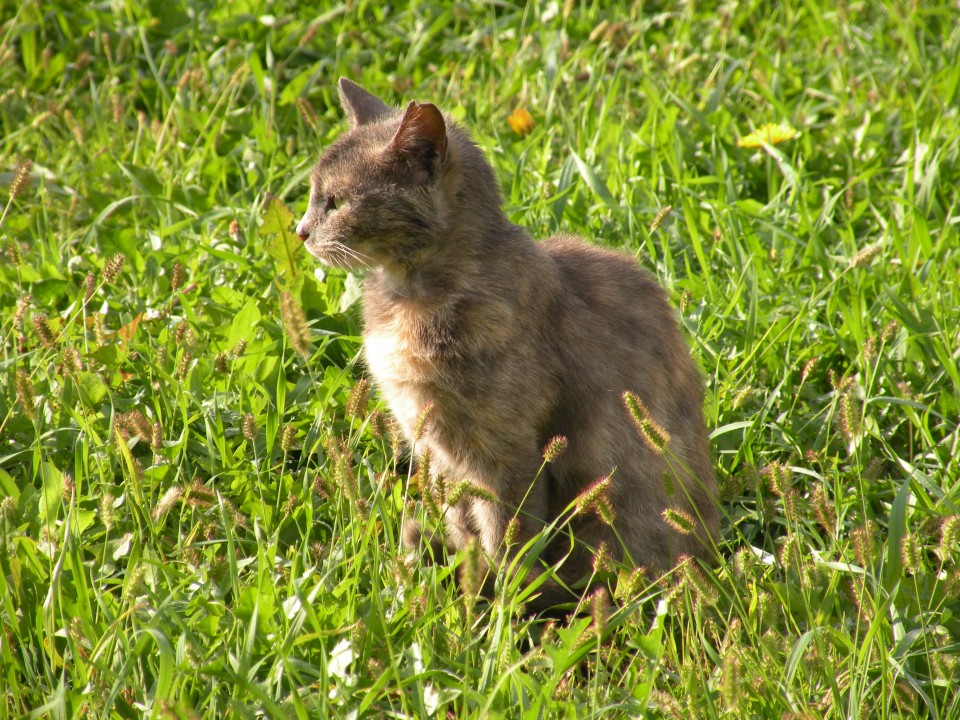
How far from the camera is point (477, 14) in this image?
19.5ft

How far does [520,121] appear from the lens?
4.86m

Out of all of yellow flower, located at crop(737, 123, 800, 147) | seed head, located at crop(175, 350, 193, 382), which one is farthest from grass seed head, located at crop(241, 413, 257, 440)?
yellow flower, located at crop(737, 123, 800, 147)

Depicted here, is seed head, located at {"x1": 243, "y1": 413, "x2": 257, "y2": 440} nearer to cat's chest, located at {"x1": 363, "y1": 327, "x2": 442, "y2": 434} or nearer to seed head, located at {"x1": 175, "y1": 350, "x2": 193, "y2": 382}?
seed head, located at {"x1": 175, "y1": 350, "x2": 193, "y2": 382}

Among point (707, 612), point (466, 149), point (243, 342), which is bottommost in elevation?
point (707, 612)

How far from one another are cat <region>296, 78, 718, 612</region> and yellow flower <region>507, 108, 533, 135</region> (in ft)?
5.79

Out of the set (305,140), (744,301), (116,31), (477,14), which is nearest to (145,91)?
(116,31)

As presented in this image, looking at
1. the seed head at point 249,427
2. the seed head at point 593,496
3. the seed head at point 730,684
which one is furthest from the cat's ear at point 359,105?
the seed head at point 730,684

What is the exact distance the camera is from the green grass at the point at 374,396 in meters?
2.37

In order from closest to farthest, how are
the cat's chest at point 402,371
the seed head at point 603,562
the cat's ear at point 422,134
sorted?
the seed head at point 603,562 → the cat's ear at point 422,134 → the cat's chest at point 402,371

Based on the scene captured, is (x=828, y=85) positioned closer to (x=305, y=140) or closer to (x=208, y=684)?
(x=305, y=140)

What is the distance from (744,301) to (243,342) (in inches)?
70.5

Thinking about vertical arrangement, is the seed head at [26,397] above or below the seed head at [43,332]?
above

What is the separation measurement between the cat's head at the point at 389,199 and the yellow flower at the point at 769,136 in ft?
6.65

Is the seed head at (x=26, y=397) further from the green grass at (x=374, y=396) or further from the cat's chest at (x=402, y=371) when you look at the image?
the cat's chest at (x=402, y=371)
